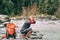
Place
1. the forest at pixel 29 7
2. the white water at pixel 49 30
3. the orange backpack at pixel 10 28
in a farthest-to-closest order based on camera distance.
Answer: the forest at pixel 29 7 → the white water at pixel 49 30 → the orange backpack at pixel 10 28

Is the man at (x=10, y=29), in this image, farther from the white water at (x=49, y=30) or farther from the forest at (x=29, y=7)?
the forest at (x=29, y=7)

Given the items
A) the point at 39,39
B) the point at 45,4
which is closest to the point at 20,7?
the point at 45,4

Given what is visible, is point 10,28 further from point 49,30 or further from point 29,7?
point 29,7

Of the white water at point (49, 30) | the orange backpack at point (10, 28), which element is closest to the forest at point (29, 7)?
the white water at point (49, 30)

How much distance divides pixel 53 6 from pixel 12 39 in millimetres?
30226

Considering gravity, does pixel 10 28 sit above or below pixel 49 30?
above

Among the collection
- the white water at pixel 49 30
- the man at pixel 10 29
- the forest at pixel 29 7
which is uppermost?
the man at pixel 10 29

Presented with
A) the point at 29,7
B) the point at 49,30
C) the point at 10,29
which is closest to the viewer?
the point at 10,29

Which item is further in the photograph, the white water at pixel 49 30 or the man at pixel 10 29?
the white water at pixel 49 30

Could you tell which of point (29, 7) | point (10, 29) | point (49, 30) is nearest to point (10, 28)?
point (10, 29)

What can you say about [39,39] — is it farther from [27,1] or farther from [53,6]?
[27,1]

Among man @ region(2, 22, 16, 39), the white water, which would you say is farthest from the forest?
man @ region(2, 22, 16, 39)

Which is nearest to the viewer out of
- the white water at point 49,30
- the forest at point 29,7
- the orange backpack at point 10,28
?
the orange backpack at point 10,28

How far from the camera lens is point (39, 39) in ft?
54.7
